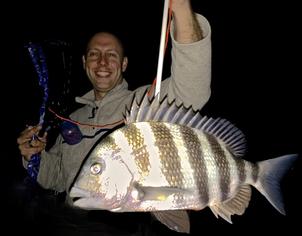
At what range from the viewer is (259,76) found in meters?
Answer: 21.9

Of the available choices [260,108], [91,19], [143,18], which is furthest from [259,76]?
[91,19]

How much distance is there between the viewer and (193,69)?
1.42 metres

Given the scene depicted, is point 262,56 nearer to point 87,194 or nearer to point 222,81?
point 222,81

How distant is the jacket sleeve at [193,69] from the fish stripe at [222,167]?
0.41 meters

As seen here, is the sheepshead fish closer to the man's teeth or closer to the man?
the man

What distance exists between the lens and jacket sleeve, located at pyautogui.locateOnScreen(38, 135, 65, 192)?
2.41 m

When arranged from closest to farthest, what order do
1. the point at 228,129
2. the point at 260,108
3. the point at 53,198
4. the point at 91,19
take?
the point at 228,129 → the point at 53,198 → the point at 260,108 → the point at 91,19

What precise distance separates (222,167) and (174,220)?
0.93 ft

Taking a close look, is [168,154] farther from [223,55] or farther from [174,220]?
[223,55]

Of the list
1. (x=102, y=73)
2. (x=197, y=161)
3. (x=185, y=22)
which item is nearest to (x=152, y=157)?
(x=197, y=161)

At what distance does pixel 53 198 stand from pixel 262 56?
23.9 meters

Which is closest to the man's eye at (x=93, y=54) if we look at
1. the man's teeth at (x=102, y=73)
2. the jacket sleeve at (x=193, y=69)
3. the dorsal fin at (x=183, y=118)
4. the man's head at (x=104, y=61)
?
the man's head at (x=104, y=61)

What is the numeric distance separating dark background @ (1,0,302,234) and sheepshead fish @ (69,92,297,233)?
368 inches

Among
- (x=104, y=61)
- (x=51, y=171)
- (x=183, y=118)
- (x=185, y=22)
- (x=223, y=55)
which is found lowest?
(x=223, y=55)
